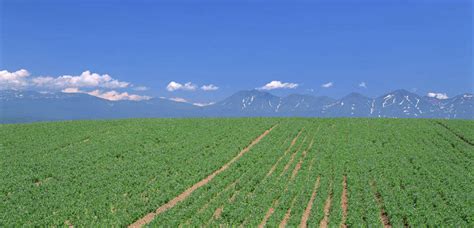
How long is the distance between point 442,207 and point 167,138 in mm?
30582

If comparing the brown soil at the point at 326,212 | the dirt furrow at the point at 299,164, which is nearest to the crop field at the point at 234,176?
the brown soil at the point at 326,212

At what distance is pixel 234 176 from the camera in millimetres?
28625

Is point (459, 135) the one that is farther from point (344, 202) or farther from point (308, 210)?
point (308, 210)

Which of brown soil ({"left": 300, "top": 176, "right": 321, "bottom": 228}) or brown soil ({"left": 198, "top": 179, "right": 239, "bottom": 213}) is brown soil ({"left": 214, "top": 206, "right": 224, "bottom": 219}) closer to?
brown soil ({"left": 198, "top": 179, "right": 239, "bottom": 213})

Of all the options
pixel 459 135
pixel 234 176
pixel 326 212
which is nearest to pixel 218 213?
pixel 326 212

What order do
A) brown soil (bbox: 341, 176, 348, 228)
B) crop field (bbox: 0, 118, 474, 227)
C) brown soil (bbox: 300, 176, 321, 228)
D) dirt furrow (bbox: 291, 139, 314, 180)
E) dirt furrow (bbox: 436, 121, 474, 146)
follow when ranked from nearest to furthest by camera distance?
1. brown soil (bbox: 300, 176, 321, 228)
2. brown soil (bbox: 341, 176, 348, 228)
3. crop field (bbox: 0, 118, 474, 227)
4. dirt furrow (bbox: 291, 139, 314, 180)
5. dirt furrow (bbox: 436, 121, 474, 146)

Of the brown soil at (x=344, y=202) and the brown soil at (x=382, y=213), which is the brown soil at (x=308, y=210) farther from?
the brown soil at (x=382, y=213)

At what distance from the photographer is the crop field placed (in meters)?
20.8

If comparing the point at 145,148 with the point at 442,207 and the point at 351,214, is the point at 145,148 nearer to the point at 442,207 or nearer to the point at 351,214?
the point at 351,214

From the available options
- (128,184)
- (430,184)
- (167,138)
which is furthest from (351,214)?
(167,138)

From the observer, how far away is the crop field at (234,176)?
68.4ft

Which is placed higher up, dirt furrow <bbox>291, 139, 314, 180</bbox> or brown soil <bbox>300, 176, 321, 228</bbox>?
dirt furrow <bbox>291, 139, 314, 180</bbox>

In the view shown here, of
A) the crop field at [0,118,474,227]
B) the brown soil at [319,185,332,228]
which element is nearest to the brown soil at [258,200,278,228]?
the crop field at [0,118,474,227]

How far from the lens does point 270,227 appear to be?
18.9m
